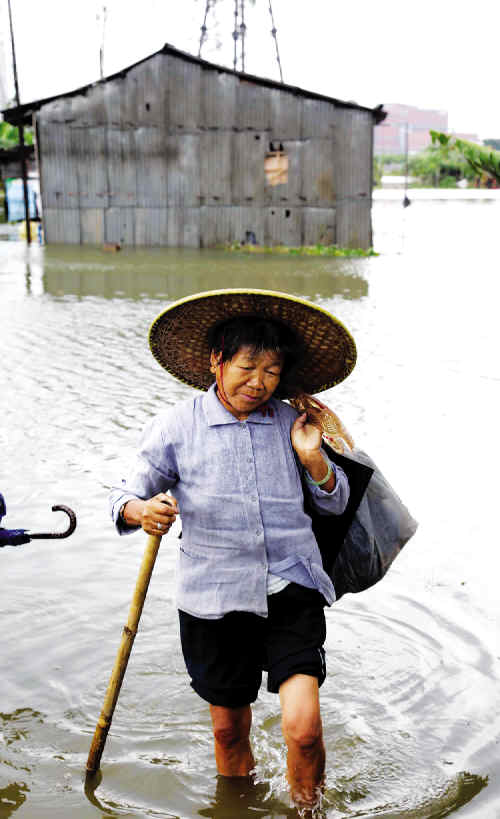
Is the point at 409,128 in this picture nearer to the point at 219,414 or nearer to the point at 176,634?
the point at 176,634

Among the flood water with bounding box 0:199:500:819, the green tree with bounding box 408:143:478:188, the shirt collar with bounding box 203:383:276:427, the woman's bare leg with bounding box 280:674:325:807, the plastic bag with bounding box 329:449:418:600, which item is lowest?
the flood water with bounding box 0:199:500:819

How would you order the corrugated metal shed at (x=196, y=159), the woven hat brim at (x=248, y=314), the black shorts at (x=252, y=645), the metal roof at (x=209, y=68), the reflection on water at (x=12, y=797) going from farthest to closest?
the corrugated metal shed at (x=196, y=159) < the metal roof at (x=209, y=68) < the reflection on water at (x=12, y=797) < the woven hat brim at (x=248, y=314) < the black shorts at (x=252, y=645)

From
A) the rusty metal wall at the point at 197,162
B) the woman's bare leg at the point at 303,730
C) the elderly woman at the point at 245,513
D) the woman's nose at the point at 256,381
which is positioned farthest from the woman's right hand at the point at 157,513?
the rusty metal wall at the point at 197,162

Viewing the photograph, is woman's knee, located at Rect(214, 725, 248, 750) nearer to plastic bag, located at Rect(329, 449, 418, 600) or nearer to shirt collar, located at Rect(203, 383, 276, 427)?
plastic bag, located at Rect(329, 449, 418, 600)

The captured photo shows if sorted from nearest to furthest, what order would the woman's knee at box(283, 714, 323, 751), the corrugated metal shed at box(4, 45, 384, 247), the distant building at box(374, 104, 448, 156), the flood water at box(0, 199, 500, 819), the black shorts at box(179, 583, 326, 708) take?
the woman's knee at box(283, 714, 323, 751), the black shorts at box(179, 583, 326, 708), the flood water at box(0, 199, 500, 819), the corrugated metal shed at box(4, 45, 384, 247), the distant building at box(374, 104, 448, 156)

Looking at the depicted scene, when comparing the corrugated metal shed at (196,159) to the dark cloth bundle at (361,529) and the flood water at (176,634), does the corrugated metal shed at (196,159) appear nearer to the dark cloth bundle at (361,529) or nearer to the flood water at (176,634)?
the flood water at (176,634)

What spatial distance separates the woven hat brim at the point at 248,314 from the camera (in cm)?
242

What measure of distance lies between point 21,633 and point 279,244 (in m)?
19.5

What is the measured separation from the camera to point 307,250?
871 inches

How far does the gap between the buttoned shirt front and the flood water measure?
676 millimetres

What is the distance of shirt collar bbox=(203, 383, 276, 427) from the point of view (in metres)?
2.38

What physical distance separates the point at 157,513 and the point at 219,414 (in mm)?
317

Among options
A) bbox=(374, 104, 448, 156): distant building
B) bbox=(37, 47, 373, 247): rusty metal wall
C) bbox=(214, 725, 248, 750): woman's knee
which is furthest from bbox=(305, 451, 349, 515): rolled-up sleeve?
bbox=(374, 104, 448, 156): distant building

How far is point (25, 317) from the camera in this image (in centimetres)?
1135
